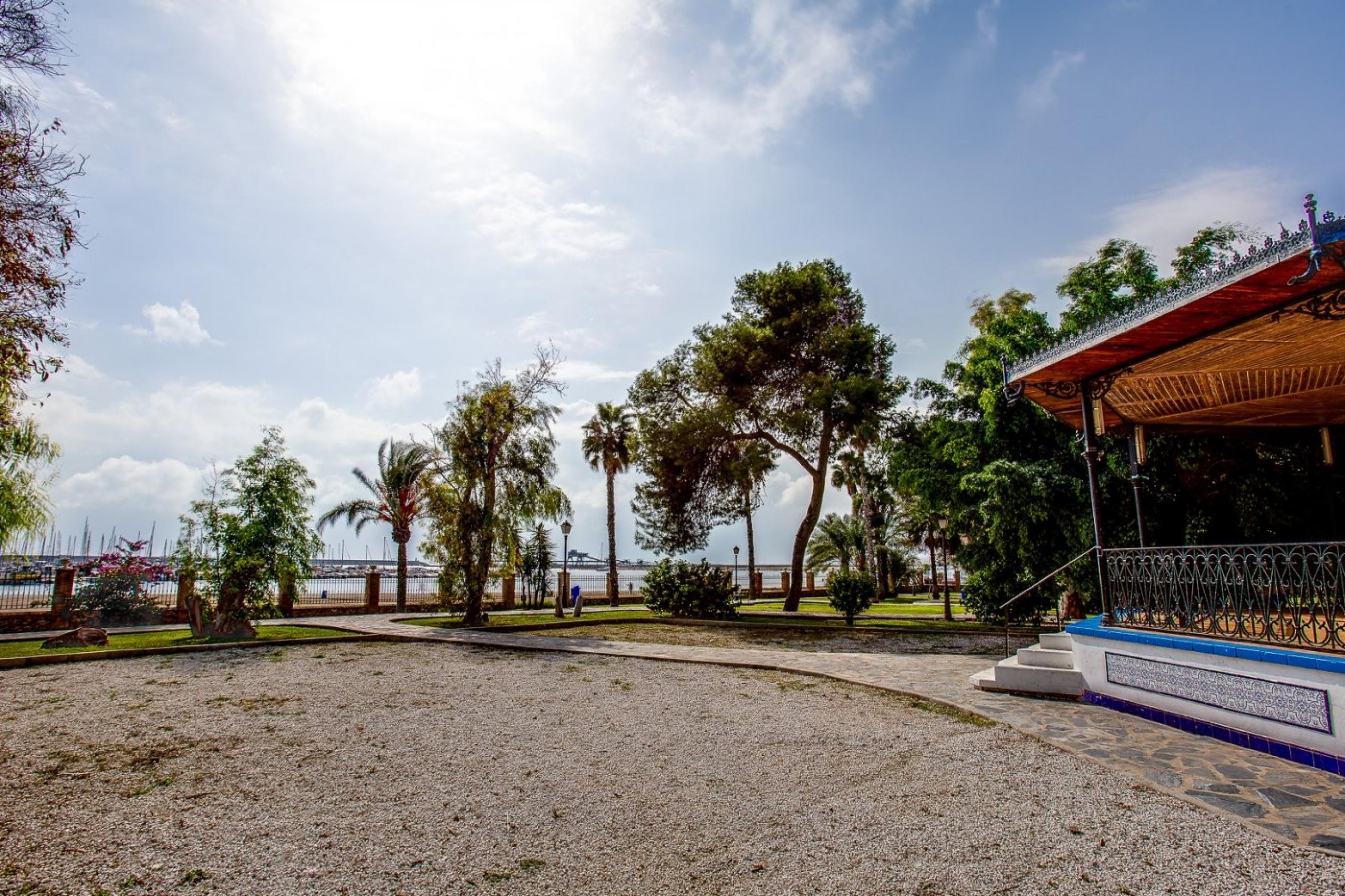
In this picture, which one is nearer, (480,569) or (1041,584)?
(1041,584)

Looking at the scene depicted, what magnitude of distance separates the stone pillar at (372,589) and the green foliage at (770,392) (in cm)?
934

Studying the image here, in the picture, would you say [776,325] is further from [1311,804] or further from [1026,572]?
[1311,804]

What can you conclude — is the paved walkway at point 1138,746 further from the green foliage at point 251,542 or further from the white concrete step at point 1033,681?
the green foliage at point 251,542

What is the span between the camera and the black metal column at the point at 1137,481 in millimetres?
8297

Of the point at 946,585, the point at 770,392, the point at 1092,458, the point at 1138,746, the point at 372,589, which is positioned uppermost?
the point at 770,392

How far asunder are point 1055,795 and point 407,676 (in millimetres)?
7604

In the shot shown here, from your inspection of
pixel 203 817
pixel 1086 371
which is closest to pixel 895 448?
pixel 1086 371

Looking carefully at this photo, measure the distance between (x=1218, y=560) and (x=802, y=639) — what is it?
9542 millimetres

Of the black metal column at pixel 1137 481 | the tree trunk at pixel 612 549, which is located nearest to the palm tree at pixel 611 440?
the tree trunk at pixel 612 549

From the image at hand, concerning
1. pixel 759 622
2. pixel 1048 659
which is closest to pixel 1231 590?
pixel 1048 659

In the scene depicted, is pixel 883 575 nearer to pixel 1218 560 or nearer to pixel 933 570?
pixel 933 570

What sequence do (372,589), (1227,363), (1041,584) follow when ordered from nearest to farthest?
(1227,363)
(1041,584)
(372,589)

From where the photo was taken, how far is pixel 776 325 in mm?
22578

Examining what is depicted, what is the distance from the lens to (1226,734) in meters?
Answer: 5.95
